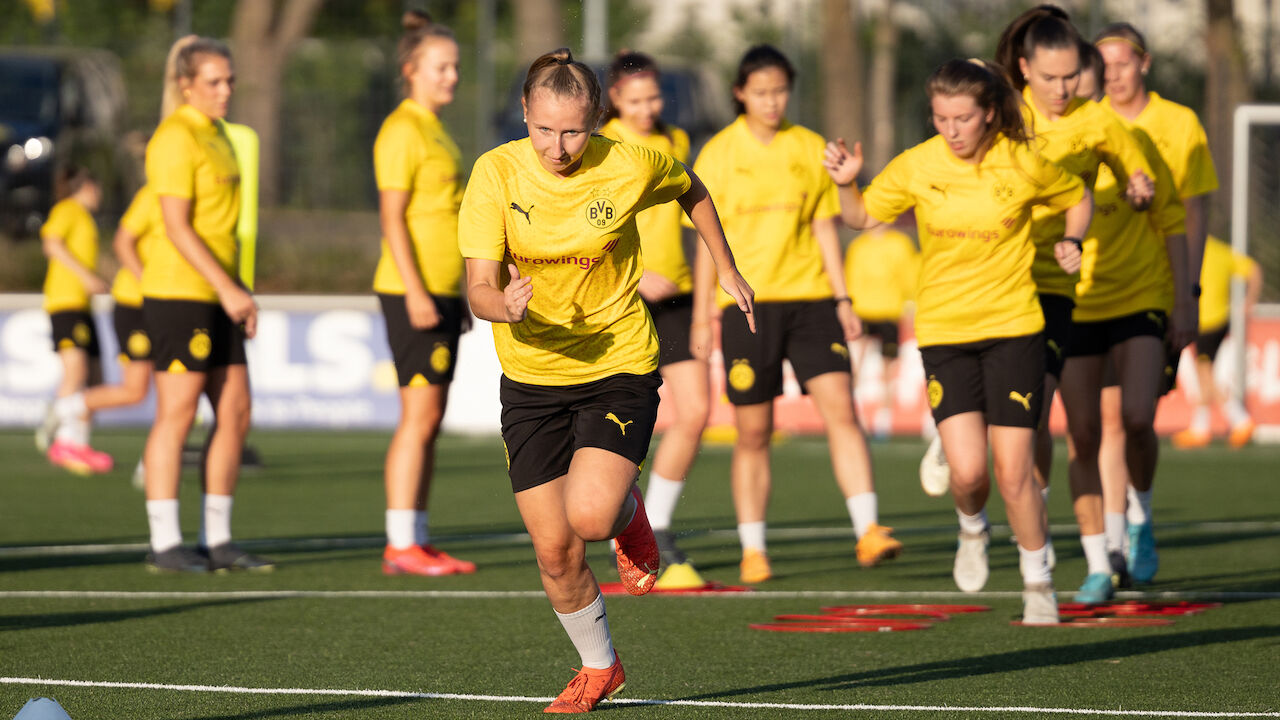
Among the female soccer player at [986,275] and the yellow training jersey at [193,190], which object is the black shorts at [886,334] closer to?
the yellow training jersey at [193,190]

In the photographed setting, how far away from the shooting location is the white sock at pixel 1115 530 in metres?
7.94

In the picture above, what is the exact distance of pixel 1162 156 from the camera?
7.80m

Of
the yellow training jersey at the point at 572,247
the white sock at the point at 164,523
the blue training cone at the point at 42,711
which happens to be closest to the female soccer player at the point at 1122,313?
the yellow training jersey at the point at 572,247

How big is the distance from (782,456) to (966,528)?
27.0ft

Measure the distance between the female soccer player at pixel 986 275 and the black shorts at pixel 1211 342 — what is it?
943 centimetres

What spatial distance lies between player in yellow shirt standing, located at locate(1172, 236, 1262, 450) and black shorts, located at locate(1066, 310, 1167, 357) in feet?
26.3

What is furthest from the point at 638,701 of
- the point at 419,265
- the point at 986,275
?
the point at 419,265

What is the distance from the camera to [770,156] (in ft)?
27.4

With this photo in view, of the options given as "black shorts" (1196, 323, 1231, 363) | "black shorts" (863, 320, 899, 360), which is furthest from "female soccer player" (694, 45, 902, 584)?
"black shorts" (863, 320, 899, 360)

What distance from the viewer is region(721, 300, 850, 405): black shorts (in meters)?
8.38

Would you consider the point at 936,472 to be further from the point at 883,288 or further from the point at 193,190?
the point at 883,288

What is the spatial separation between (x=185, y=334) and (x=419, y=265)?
108cm

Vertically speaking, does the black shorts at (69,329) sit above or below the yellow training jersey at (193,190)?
below

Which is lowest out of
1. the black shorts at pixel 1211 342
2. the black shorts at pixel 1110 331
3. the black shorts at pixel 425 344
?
the black shorts at pixel 1211 342
